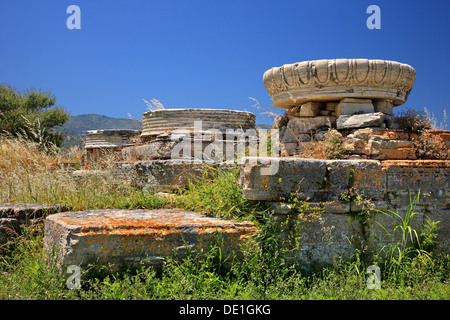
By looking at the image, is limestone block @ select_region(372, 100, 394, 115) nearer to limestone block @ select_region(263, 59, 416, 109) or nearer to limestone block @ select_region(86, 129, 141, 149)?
limestone block @ select_region(263, 59, 416, 109)

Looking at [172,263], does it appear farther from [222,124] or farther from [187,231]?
[222,124]

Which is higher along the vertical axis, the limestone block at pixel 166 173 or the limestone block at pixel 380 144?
the limestone block at pixel 380 144

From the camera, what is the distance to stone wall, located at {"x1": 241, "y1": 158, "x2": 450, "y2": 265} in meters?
3.40

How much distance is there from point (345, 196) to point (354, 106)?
201cm

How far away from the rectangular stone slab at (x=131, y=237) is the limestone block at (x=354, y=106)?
265 centimetres

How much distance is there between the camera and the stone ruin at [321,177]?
3.08m

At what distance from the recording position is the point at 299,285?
3127mm

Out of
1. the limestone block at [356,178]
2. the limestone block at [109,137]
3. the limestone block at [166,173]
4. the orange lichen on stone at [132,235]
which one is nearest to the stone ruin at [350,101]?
the limestone block at [356,178]

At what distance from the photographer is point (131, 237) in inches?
118

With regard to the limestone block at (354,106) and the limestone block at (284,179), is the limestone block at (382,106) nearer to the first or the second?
the limestone block at (354,106)

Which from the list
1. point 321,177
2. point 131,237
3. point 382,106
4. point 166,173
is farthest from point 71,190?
point 382,106

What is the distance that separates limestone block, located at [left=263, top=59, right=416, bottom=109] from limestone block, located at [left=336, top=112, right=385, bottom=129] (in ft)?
1.15

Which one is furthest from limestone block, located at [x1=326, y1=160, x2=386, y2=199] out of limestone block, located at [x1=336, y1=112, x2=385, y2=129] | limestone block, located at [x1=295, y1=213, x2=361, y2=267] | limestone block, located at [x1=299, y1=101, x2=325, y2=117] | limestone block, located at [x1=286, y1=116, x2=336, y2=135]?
limestone block, located at [x1=299, y1=101, x2=325, y2=117]


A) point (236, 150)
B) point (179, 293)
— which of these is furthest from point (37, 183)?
point (179, 293)
